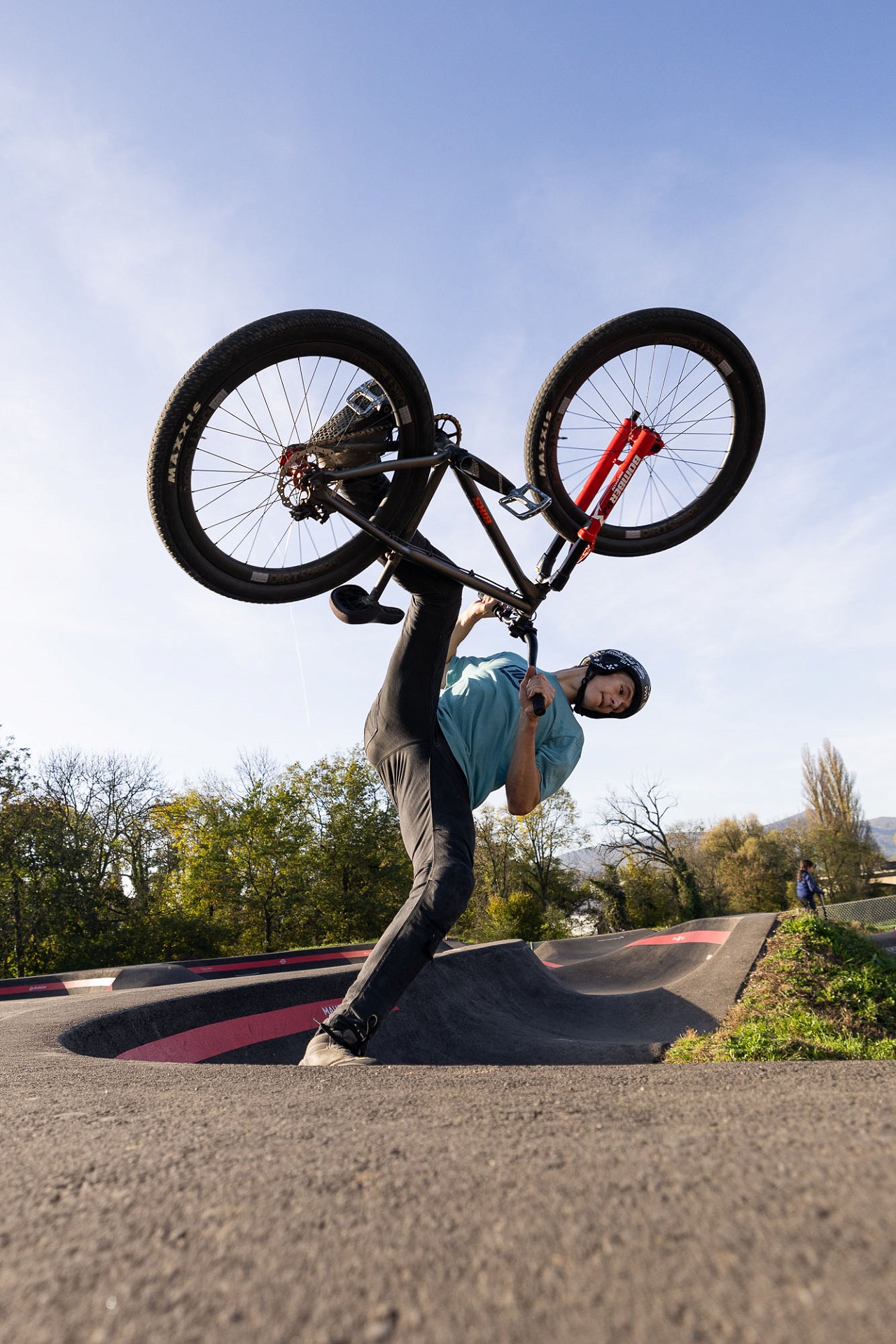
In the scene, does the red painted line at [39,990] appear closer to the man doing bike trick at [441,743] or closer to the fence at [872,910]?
the man doing bike trick at [441,743]

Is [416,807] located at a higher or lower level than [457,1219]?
higher

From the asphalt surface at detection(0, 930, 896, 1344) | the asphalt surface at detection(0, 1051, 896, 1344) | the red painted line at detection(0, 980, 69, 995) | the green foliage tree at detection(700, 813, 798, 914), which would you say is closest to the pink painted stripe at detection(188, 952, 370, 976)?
the red painted line at detection(0, 980, 69, 995)

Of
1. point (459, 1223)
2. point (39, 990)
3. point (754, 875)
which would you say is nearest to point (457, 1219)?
point (459, 1223)

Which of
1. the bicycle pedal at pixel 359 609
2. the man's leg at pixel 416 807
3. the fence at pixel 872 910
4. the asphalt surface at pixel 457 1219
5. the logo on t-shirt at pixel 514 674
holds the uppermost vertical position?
the bicycle pedal at pixel 359 609

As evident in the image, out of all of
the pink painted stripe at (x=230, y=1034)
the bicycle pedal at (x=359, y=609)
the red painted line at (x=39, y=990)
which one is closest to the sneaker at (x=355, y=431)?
the bicycle pedal at (x=359, y=609)

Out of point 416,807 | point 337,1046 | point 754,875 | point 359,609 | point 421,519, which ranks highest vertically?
point 421,519

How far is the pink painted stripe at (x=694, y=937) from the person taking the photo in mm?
12883

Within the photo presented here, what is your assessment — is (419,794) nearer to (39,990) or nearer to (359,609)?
Answer: (359,609)

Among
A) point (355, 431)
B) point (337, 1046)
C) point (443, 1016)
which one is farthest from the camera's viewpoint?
point (443, 1016)

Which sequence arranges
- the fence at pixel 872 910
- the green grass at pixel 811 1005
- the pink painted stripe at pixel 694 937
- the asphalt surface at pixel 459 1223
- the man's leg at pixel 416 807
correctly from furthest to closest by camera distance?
the fence at pixel 872 910
the pink painted stripe at pixel 694 937
the green grass at pixel 811 1005
the man's leg at pixel 416 807
the asphalt surface at pixel 459 1223

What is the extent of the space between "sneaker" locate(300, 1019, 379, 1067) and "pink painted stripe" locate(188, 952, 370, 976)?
550 inches

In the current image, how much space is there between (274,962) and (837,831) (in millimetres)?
47232

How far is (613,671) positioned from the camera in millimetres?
4262

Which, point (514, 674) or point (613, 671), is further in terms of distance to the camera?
point (613, 671)
